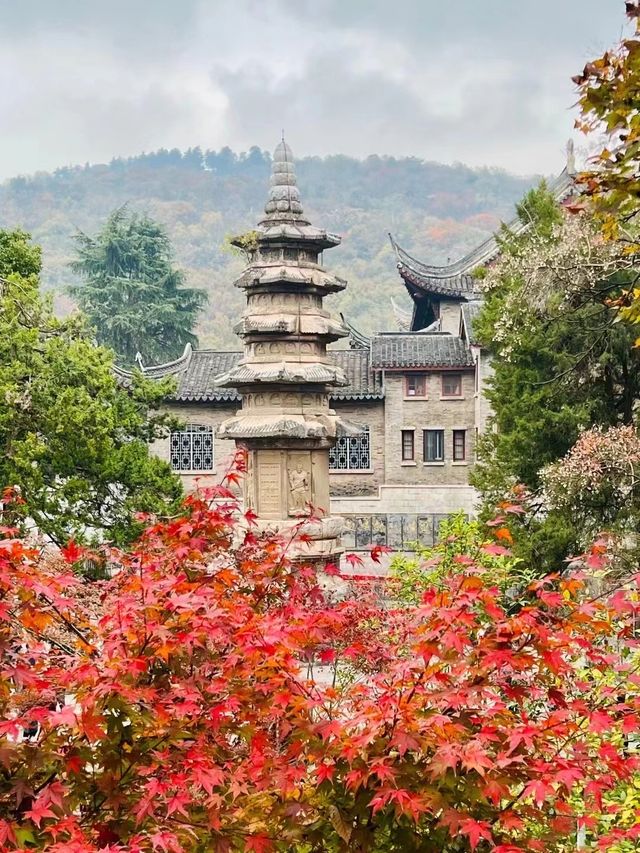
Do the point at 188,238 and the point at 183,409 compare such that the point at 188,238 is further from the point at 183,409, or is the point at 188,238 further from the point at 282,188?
the point at 282,188

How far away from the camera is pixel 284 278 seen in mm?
17078

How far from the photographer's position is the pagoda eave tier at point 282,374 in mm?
17031

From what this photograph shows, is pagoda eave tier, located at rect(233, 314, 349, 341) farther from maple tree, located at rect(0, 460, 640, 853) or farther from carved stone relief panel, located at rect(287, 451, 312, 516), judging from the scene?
maple tree, located at rect(0, 460, 640, 853)

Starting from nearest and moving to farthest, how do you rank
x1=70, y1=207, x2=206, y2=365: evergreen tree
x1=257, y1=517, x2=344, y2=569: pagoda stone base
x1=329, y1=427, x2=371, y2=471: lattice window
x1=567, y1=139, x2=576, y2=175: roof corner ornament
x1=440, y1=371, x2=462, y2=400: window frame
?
x1=257, y1=517, x2=344, y2=569: pagoda stone base < x1=567, y1=139, x2=576, y2=175: roof corner ornament < x1=440, y1=371, x2=462, y2=400: window frame < x1=329, y1=427, x2=371, y2=471: lattice window < x1=70, y1=207, x2=206, y2=365: evergreen tree

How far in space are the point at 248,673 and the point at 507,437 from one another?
1372cm

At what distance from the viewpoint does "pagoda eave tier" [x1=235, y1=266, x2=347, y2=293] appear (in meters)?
17.1

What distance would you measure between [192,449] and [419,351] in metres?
7.80

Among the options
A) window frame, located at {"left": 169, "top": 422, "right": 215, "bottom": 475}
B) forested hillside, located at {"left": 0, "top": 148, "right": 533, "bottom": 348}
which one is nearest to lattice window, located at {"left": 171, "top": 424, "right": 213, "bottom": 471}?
window frame, located at {"left": 169, "top": 422, "right": 215, "bottom": 475}

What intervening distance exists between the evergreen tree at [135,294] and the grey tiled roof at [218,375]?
1676 centimetres

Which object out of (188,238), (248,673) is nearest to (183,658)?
(248,673)

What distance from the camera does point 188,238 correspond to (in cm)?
10281

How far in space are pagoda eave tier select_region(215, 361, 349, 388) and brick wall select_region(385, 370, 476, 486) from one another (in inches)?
546

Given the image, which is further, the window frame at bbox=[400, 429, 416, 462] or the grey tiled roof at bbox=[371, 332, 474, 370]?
the window frame at bbox=[400, 429, 416, 462]

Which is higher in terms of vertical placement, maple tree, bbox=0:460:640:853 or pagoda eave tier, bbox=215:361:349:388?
pagoda eave tier, bbox=215:361:349:388
